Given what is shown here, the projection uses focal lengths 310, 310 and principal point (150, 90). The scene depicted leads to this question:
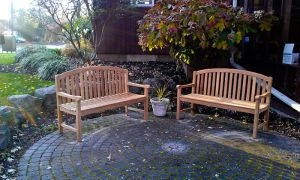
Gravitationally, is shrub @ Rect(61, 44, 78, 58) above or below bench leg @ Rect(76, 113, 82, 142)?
above

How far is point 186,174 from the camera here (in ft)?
12.6

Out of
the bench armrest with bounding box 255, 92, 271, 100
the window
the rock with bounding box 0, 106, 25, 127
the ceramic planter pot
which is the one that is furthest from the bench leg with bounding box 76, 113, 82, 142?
the window

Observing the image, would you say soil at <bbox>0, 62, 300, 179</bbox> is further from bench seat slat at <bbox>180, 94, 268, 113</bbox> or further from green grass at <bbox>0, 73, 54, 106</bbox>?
green grass at <bbox>0, 73, 54, 106</bbox>

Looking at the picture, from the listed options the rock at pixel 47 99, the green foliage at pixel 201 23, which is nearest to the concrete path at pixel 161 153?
the rock at pixel 47 99

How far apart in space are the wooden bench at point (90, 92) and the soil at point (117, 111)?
0.49m

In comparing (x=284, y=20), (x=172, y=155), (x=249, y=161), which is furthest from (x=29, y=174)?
(x=284, y=20)

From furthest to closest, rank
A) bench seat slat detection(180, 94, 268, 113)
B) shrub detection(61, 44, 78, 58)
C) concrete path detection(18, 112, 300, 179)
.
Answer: shrub detection(61, 44, 78, 58) → bench seat slat detection(180, 94, 268, 113) → concrete path detection(18, 112, 300, 179)

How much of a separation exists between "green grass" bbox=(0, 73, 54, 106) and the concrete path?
2197 millimetres

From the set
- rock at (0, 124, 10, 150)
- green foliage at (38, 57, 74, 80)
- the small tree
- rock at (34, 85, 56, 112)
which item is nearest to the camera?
rock at (0, 124, 10, 150)

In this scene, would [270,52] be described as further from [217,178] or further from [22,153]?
[22,153]

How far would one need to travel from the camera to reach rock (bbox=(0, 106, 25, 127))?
200 inches

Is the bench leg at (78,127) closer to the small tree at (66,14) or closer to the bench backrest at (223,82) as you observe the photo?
the bench backrest at (223,82)

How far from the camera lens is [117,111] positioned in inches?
263

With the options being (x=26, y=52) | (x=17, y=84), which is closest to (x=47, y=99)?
(x=17, y=84)
